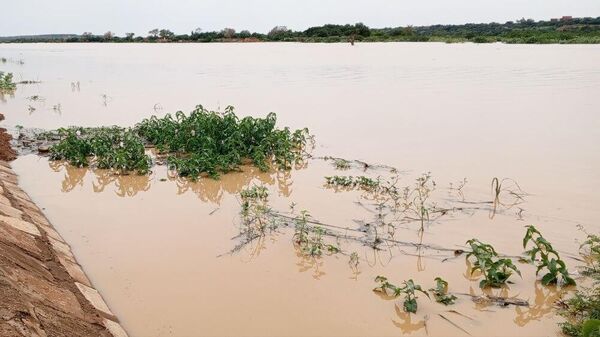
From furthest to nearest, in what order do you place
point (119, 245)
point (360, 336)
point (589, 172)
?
1. point (589, 172)
2. point (119, 245)
3. point (360, 336)

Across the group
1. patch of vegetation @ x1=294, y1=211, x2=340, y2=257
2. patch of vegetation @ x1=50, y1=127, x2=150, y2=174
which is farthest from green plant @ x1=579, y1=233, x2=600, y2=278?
patch of vegetation @ x1=50, y1=127, x2=150, y2=174

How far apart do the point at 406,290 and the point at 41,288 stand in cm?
286

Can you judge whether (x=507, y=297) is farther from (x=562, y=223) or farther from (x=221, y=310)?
(x=221, y=310)

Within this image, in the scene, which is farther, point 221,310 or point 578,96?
point 578,96

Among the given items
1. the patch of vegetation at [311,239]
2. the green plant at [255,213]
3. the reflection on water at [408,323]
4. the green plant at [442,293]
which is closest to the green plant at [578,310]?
the green plant at [442,293]

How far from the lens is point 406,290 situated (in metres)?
4.35

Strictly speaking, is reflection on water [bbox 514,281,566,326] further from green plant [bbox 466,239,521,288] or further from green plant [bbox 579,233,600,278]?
green plant [bbox 579,233,600,278]

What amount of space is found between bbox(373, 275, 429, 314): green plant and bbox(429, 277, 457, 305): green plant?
150mm

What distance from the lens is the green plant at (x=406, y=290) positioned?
14.0 feet

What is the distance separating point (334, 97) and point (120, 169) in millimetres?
8885

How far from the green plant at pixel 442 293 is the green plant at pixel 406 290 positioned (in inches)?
5.9

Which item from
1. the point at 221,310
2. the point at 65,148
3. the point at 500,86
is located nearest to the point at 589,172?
the point at 221,310

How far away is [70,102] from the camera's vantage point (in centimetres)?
1659

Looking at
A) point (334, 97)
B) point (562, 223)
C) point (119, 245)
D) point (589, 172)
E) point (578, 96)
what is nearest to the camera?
point (119, 245)
